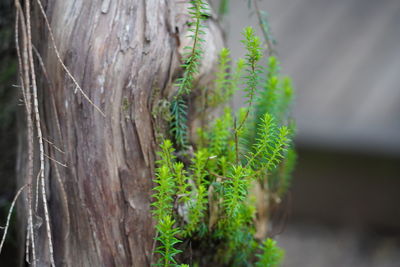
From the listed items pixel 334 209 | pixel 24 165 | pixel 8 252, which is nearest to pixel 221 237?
pixel 24 165

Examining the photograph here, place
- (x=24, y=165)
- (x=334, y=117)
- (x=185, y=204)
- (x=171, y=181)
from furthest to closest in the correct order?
(x=334, y=117) < (x=24, y=165) < (x=185, y=204) < (x=171, y=181)

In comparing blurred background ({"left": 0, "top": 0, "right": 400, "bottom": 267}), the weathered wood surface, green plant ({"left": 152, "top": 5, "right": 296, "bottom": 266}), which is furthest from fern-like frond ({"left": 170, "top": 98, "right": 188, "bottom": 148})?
the weathered wood surface

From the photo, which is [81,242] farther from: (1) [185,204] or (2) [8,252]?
(2) [8,252]

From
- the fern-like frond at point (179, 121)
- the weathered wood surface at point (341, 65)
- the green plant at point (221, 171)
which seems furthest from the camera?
the weathered wood surface at point (341, 65)

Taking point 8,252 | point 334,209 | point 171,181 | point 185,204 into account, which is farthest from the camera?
point 334,209

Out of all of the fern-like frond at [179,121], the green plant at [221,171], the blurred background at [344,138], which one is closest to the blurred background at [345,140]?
the blurred background at [344,138]

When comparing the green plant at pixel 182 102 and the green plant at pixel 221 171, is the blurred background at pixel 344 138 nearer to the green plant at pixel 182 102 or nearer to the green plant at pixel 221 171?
the green plant at pixel 221 171

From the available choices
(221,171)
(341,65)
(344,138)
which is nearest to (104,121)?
(221,171)

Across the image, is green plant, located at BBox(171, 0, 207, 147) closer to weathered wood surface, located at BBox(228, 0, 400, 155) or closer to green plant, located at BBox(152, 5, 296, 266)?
green plant, located at BBox(152, 5, 296, 266)
